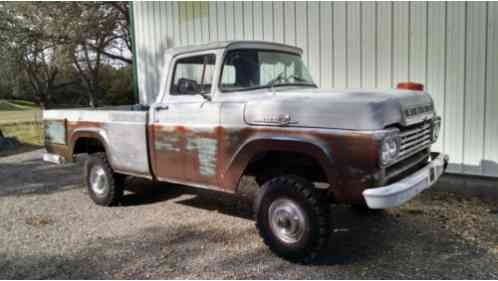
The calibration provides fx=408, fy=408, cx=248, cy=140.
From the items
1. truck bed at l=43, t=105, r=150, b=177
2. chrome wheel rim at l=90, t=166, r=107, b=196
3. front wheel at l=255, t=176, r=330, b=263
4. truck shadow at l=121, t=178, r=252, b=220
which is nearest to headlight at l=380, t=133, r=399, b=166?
front wheel at l=255, t=176, r=330, b=263

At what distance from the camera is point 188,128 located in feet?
14.4

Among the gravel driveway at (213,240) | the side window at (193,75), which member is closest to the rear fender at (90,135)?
the gravel driveway at (213,240)

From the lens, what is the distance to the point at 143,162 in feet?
16.2

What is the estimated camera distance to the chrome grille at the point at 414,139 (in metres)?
3.51

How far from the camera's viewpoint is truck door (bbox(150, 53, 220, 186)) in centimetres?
421

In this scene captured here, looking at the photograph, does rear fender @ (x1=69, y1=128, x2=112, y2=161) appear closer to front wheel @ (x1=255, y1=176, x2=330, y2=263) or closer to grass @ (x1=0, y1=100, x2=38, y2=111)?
front wheel @ (x1=255, y1=176, x2=330, y2=263)

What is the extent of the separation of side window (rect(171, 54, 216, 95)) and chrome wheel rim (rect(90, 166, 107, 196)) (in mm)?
1833

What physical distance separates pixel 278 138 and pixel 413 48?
348 cm

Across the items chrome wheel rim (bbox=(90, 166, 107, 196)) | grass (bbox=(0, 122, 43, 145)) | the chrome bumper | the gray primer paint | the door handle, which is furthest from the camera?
grass (bbox=(0, 122, 43, 145))

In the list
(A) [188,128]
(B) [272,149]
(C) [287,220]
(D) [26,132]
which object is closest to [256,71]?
(A) [188,128]

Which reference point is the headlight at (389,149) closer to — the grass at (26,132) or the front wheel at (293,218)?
the front wheel at (293,218)

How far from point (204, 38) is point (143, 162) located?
411cm

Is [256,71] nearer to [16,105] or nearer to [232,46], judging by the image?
[232,46]

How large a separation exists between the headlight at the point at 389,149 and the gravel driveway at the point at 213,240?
39.4 inches
